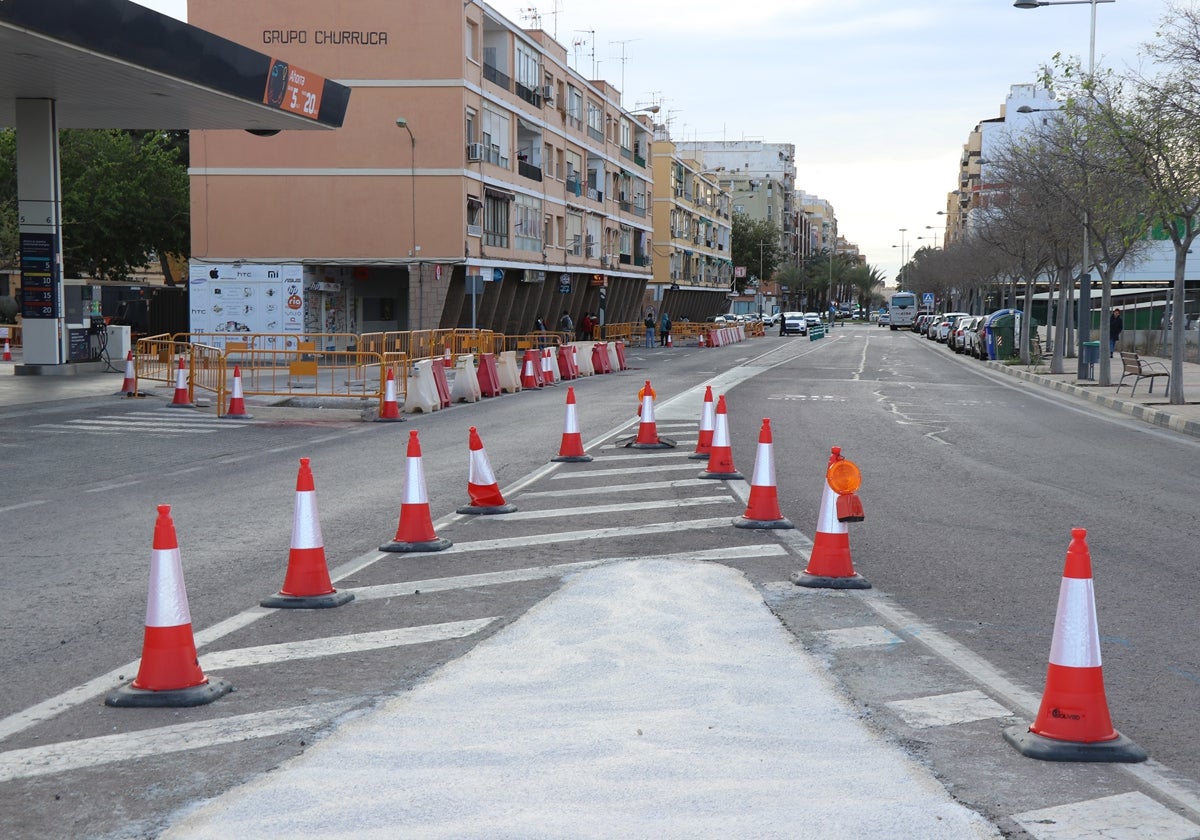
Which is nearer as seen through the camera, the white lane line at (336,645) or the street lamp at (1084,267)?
the white lane line at (336,645)

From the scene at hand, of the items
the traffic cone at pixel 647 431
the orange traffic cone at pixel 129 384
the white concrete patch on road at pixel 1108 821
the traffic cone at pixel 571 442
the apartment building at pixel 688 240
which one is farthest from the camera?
the apartment building at pixel 688 240

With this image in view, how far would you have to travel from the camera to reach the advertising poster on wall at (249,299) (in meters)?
41.1

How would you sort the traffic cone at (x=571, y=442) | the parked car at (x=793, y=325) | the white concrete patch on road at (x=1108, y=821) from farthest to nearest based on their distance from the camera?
1. the parked car at (x=793, y=325)
2. the traffic cone at (x=571, y=442)
3. the white concrete patch on road at (x=1108, y=821)

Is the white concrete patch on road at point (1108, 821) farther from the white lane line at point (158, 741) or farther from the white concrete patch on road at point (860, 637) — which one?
the white lane line at point (158, 741)

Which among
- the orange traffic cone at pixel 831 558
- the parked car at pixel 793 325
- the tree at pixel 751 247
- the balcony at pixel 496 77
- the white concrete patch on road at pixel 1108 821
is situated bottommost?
the white concrete patch on road at pixel 1108 821

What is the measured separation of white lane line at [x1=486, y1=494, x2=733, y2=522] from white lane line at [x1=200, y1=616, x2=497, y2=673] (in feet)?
11.9

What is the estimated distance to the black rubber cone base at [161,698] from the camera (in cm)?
548

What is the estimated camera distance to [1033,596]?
7855 mm

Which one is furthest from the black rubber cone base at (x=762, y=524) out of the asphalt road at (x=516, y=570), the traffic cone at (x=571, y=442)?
the traffic cone at (x=571, y=442)

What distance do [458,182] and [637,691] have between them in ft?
137

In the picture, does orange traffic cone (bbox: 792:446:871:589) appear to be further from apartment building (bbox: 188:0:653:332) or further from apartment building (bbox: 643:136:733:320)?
apartment building (bbox: 643:136:733:320)

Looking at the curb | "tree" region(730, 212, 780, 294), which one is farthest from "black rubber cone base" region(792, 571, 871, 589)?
"tree" region(730, 212, 780, 294)

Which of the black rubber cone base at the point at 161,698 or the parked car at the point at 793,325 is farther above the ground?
→ the parked car at the point at 793,325

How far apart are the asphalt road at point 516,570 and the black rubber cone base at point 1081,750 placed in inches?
2.4
